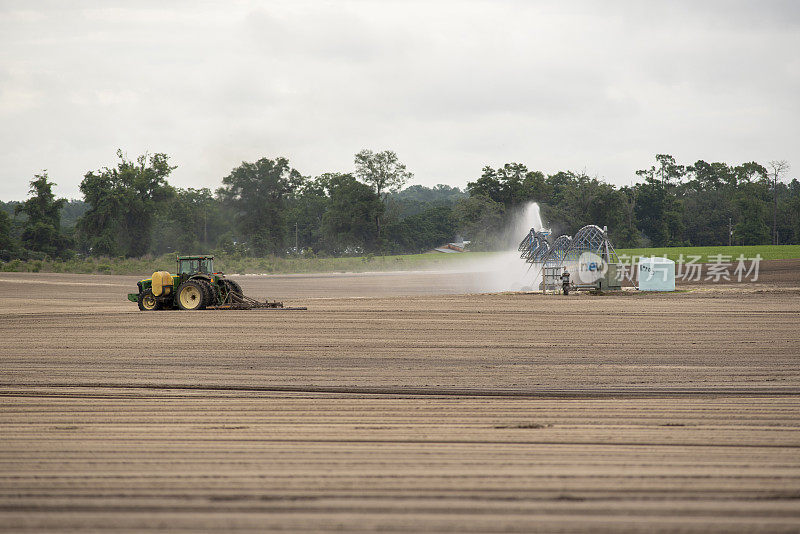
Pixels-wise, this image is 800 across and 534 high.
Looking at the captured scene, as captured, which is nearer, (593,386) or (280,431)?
(280,431)

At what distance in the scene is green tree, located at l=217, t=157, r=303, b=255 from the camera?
48.3 m

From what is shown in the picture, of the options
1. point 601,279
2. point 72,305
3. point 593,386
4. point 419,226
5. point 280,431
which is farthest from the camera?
point 419,226

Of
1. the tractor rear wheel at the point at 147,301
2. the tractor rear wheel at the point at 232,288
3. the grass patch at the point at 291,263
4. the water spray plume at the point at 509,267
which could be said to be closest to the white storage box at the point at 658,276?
the water spray plume at the point at 509,267

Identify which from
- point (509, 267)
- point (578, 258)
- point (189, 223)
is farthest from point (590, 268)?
point (189, 223)

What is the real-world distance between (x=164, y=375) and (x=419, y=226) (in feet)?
273

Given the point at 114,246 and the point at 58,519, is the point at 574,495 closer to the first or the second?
the point at 58,519

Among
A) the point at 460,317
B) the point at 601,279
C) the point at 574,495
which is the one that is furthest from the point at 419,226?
the point at 574,495

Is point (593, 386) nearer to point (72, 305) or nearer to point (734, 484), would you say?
point (734, 484)

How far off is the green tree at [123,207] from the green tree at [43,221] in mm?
1944

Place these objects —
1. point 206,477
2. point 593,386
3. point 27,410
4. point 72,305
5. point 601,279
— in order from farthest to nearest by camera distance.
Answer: point 601,279 → point 72,305 → point 593,386 → point 27,410 → point 206,477

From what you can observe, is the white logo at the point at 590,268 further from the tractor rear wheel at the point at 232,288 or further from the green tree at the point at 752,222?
the green tree at the point at 752,222

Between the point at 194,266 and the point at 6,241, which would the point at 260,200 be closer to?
the point at 6,241

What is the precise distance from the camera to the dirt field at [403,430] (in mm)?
4465

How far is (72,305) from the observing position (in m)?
25.2
